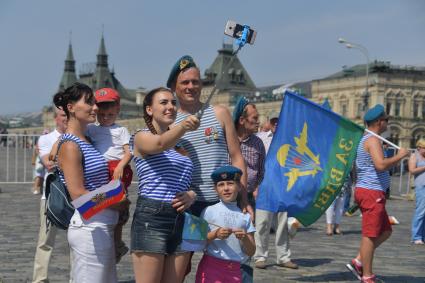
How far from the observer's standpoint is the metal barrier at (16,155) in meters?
23.5

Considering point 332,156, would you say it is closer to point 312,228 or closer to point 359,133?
point 359,133

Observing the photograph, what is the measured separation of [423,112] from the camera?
255ft

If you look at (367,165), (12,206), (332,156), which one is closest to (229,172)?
(332,156)

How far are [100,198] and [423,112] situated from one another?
7737cm

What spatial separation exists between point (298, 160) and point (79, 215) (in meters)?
2.41

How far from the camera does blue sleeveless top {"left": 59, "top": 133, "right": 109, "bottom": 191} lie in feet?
14.9

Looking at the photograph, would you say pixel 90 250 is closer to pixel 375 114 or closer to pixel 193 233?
pixel 193 233

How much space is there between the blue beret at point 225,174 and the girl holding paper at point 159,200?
0.29m

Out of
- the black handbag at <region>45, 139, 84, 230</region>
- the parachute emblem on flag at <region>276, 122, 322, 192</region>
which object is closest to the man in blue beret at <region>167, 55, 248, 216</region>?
the black handbag at <region>45, 139, 84, 230</region>

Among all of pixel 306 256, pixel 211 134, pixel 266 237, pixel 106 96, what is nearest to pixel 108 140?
pixel 106 96

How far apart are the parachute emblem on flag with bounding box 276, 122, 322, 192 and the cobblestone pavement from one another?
1782mm

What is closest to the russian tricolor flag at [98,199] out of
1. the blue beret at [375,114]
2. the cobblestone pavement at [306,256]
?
the cobblestone pavement at [306,256]

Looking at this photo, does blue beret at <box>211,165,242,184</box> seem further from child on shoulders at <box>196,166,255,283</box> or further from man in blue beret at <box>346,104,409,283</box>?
man in blue beret at <box>346,104,409,283</box>

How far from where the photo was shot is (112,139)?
538cm
